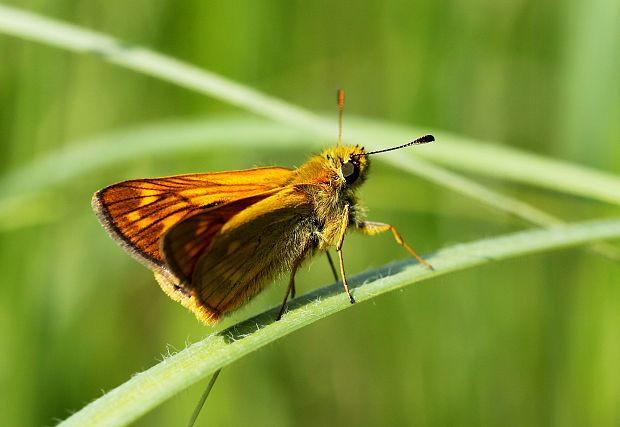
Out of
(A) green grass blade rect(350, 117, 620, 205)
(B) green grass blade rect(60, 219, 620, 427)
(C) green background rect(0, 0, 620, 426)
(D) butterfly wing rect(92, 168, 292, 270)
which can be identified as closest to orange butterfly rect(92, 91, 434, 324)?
(D) butterfly wing rect(92, 168, 292, 270)

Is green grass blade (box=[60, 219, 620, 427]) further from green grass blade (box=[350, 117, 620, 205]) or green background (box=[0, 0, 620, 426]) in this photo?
green background (box=[0, 0, 620, 426])

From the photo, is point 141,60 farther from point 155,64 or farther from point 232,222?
point 232,222

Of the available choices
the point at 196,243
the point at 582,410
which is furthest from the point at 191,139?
the point at 582,410

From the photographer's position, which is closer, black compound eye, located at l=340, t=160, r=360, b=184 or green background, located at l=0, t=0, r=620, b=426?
black compound eye, located at l=340, t=160, r=360, b=184

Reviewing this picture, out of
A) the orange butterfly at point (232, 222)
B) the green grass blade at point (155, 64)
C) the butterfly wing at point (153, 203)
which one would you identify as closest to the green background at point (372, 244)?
the green grass blade at point (155, 64)

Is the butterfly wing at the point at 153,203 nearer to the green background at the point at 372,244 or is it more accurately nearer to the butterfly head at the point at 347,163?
the butterfly head at the point at 347,163

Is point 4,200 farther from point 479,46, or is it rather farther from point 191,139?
point 479,46

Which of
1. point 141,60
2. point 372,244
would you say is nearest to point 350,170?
point 141,60
